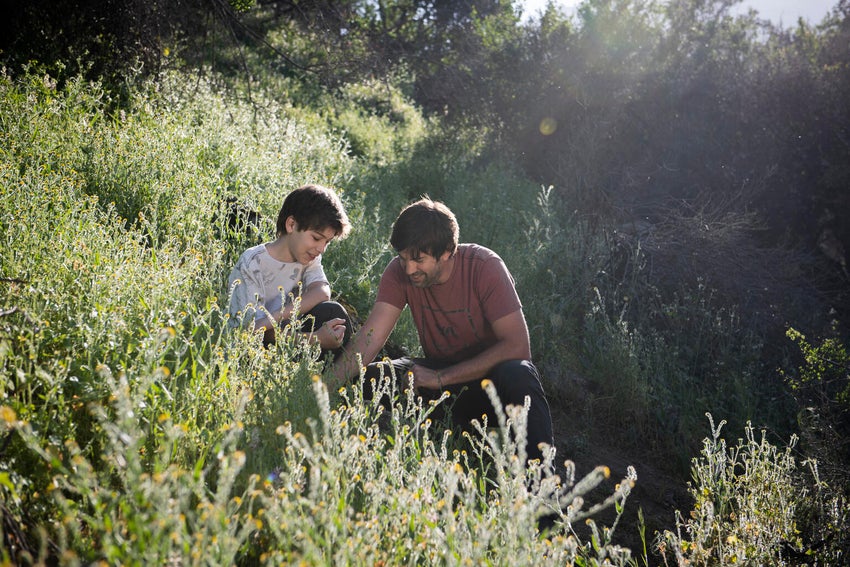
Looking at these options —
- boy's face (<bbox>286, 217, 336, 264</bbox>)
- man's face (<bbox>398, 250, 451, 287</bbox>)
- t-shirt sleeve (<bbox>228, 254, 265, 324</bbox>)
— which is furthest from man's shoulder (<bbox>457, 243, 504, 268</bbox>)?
t-shirt sleeve (<bbox>228, 254, 265, 324</bbox>)

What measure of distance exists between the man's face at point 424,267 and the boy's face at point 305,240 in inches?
18.1

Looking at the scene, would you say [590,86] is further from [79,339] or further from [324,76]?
[79,339]

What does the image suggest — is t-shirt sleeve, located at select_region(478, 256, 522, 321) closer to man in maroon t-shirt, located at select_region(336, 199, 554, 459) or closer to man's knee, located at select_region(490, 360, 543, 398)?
man in maroon t-shirt, located at select_region(336, 199, 554, 459)

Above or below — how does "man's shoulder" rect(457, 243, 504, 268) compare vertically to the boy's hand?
above

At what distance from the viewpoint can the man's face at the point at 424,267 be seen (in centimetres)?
328

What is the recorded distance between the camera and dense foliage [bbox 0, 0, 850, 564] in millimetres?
1831

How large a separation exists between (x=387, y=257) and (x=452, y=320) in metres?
2.24

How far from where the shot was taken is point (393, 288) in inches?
138

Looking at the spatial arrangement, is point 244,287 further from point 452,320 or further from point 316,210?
point 452,320

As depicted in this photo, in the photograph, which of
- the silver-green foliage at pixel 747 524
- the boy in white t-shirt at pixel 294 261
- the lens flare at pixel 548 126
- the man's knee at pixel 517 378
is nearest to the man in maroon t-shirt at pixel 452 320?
the man's knee at pixel 517 378

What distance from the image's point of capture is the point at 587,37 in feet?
29.4

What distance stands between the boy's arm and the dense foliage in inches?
8.8

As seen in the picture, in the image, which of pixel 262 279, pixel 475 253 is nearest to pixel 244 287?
pixel 262 279

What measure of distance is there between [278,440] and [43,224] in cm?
167
